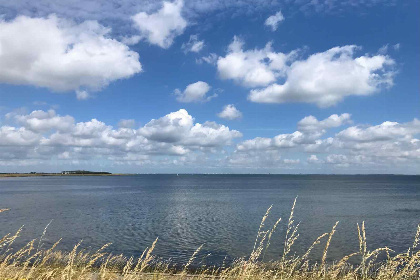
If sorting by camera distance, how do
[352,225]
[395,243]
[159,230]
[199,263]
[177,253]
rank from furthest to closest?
1. [352,225]
2. [159,230]
3. [395,243]
4. [177,253]
5. [199,263]

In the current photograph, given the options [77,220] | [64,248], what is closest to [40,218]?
[77,220]

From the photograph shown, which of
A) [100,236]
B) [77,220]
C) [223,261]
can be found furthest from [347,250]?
[77,220]

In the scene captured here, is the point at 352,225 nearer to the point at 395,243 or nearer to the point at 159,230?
the point at 395,243

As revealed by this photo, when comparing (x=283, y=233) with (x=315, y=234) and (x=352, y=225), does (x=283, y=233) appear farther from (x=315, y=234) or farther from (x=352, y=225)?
(x=352, y=225)

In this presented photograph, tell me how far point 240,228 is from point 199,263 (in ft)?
61.4

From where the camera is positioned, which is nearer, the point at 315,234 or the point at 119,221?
the point at 315,234

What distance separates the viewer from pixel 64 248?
32.6m

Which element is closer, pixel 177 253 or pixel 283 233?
pixel 177 253

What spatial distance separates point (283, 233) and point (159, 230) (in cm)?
1600

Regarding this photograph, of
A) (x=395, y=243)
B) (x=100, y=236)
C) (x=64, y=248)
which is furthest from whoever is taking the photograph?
(x=100, y=236)

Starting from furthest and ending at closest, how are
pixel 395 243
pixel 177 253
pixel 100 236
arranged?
pixel 100 236, pixel 395 243, pixel 177 253

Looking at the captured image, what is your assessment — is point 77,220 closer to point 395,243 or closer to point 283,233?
point 283,233

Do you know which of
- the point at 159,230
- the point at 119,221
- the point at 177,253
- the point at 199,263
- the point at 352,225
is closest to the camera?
the point at 199,263

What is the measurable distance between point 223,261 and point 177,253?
505 cm
